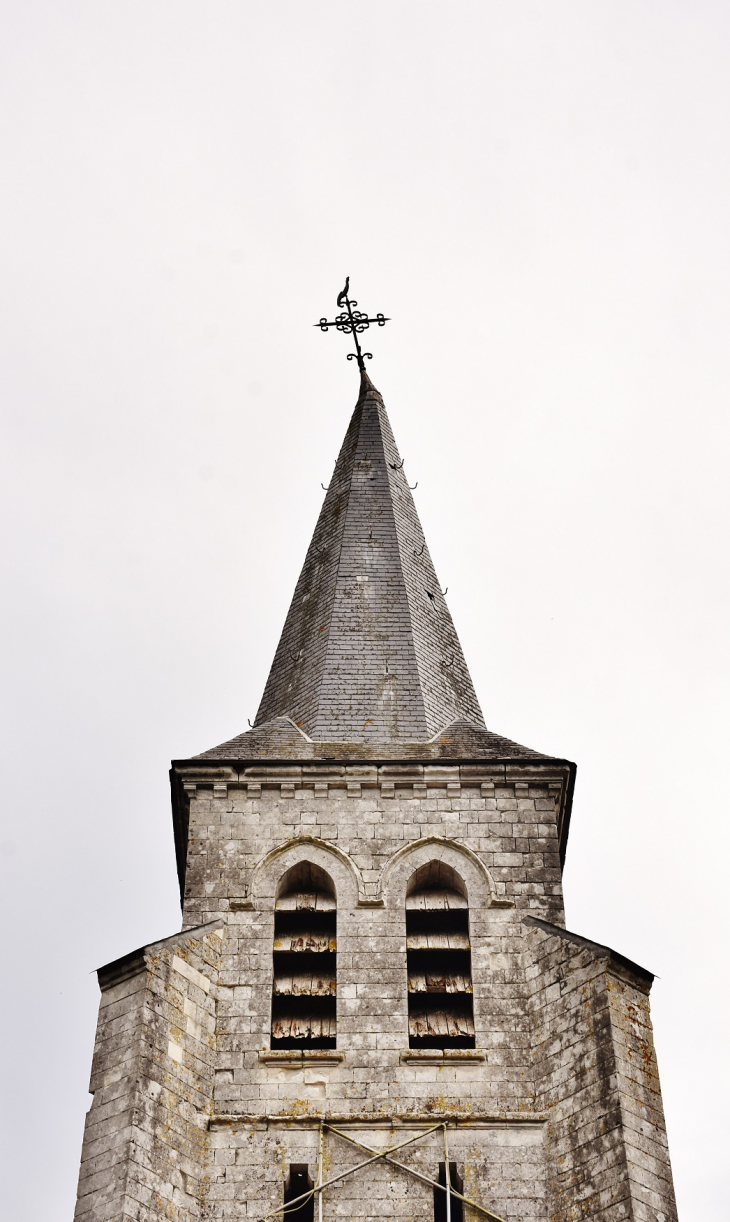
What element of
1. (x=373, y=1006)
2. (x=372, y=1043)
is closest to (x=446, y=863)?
(x=373, y=1006)

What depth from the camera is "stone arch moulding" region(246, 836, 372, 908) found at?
67.7 feet

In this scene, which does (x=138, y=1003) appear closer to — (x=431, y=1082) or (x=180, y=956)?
(x=180, y=956)

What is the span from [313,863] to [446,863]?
129cm

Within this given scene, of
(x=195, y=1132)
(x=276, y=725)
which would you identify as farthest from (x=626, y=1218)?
(x=276, y=725)

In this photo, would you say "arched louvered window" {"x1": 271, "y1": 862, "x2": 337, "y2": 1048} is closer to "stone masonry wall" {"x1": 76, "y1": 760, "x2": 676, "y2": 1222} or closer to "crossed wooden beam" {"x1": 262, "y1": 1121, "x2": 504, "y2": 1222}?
"stone masonry wall" {"x1": 76, "y1": 760, "x2": 676, "y2": 1222}

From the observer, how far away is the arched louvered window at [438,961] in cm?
1956

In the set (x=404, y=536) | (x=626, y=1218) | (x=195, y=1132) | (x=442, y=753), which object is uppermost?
(x=404, y=536)

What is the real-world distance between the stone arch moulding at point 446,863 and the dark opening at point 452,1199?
3.03 meters

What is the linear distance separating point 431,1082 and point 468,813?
131 inches

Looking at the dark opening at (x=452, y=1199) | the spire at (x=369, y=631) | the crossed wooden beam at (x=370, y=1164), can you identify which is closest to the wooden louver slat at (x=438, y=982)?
the crossed wooden beam at (x=370, y=1164)

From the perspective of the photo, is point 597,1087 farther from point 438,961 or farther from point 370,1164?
point 438,961

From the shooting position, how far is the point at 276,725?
919 inches

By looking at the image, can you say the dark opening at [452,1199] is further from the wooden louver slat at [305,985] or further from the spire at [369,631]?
the spire at [369,631]

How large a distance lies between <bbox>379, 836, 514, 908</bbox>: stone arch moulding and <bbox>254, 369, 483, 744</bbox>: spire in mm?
1924
